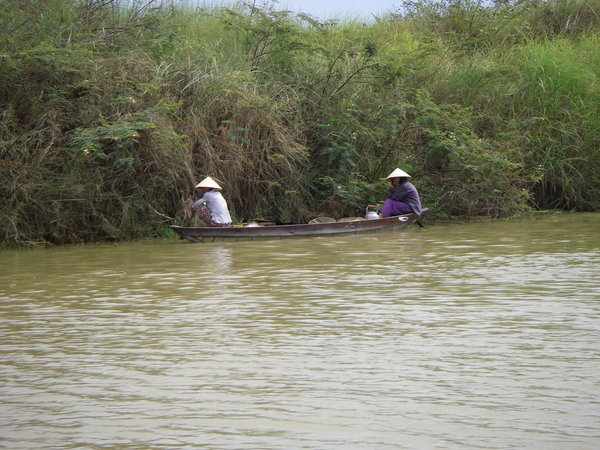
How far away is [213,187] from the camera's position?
1573 centimetres

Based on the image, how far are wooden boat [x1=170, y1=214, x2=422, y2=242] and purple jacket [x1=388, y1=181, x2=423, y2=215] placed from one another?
75 cm

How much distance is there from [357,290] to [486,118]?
39.4 ft

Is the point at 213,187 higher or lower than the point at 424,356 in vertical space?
higher

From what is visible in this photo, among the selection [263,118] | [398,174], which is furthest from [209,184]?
[398,174]

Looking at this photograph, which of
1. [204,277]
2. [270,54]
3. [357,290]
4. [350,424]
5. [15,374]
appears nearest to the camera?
[350,424]

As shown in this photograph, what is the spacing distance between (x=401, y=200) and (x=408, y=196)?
0.58ft

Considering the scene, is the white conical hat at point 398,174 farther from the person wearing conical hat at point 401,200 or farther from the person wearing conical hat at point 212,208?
the person wearing conical hat at point 212,208

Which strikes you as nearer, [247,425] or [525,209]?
[247,425]

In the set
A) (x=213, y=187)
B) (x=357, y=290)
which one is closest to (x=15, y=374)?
(x=357, y=290)

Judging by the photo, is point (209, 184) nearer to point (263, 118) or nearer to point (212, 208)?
point (212, 208)

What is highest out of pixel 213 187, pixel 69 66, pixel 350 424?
pixel 69 66

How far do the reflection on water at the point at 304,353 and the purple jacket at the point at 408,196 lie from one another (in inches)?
182

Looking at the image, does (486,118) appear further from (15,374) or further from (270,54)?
(15,374)

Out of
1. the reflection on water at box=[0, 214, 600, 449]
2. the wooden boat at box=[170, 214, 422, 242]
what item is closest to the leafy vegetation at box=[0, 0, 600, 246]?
the wooden boat at box=[170, 214, 422, 242]
